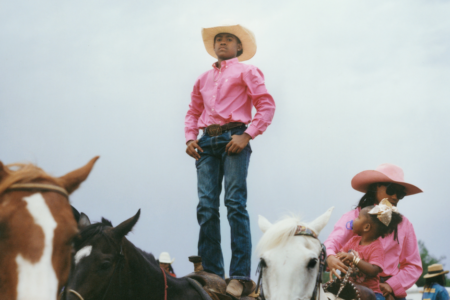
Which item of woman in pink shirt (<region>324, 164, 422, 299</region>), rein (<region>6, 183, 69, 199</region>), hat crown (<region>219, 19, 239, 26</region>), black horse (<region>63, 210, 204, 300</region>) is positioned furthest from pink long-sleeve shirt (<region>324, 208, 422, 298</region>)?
rein (<region>6, 183, 69, 199</region>)

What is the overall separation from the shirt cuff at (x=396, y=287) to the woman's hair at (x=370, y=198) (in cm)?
93

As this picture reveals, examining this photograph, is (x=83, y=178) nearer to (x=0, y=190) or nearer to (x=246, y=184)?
(x=0, y=190)

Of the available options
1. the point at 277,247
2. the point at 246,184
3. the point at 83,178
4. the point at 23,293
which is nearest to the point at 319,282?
the point at 277,247

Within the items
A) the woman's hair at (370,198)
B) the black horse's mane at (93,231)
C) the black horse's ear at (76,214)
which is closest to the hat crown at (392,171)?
the woman's hair at (370,198)

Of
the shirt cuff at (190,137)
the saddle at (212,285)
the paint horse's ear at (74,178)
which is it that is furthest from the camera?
the shirt cuff at (190,137)

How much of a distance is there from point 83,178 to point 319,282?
1.97 metres

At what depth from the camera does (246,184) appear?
14.5 feet

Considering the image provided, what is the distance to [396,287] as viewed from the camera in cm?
446

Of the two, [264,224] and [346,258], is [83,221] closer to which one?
[264,224]

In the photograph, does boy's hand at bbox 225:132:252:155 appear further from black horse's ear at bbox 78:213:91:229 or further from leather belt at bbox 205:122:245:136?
black horse's ear at bbox 78:213:91:229

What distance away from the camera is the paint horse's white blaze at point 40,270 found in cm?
185

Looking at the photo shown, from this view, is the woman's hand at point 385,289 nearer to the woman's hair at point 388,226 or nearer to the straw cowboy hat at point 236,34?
the woman's hair at point 388,226

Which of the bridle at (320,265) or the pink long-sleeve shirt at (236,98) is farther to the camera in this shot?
the pink long-sleeve shirt at (236,98)

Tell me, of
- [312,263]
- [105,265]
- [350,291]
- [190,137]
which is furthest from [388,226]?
[105,265]
